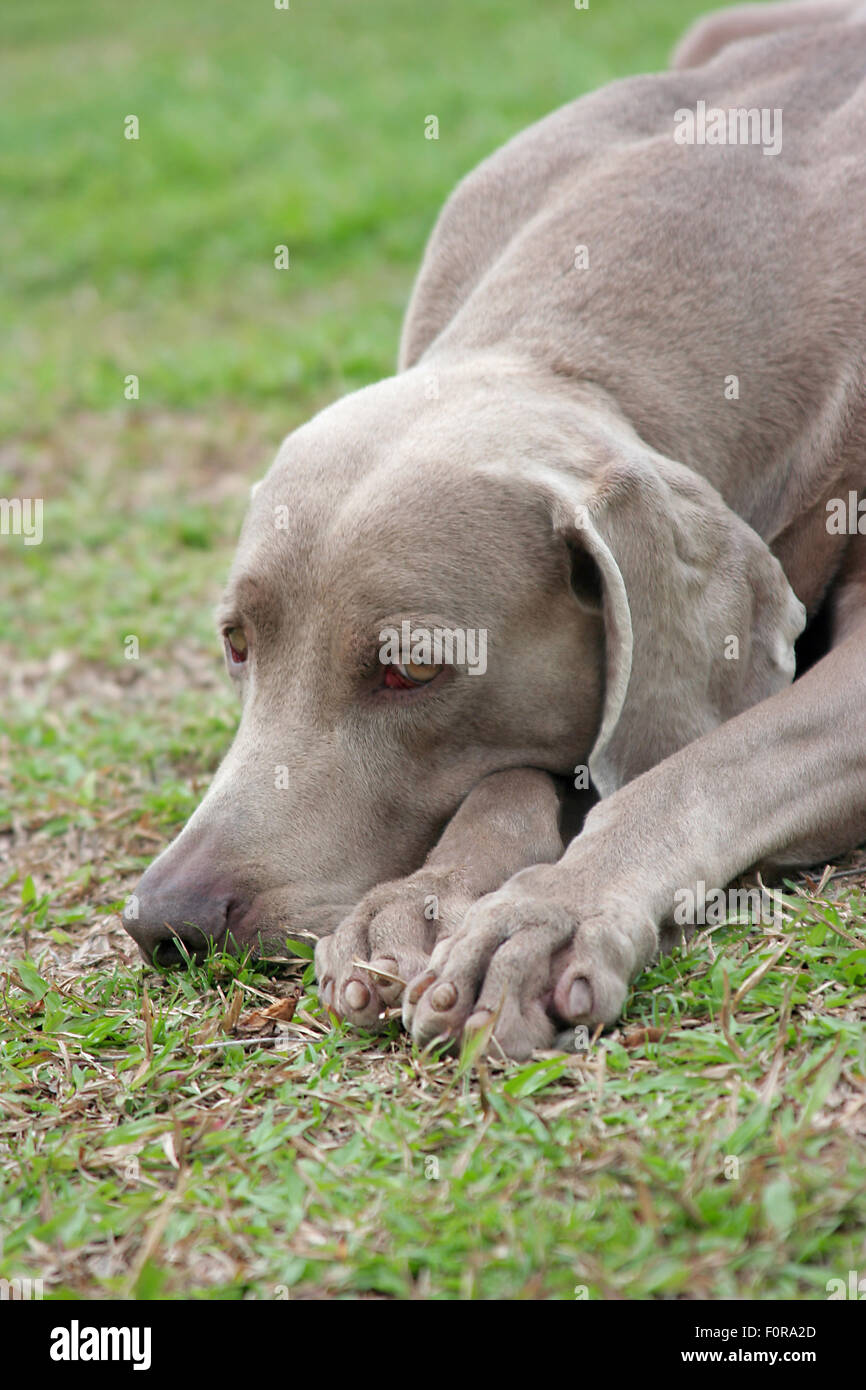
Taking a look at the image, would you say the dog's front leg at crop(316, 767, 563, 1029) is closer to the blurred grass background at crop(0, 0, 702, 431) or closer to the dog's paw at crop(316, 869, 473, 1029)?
the dog's paw at crop(316, 869, 473, 1029)

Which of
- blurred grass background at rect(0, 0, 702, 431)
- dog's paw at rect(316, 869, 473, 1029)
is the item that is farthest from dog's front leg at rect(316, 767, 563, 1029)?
blurred grass background at rect(0, 0, 702, 431)

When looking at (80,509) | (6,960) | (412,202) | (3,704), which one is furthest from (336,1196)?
(412,202)

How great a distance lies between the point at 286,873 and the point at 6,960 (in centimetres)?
77

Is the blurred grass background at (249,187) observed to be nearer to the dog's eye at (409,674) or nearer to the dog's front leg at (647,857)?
the dog's eye at (409,674)

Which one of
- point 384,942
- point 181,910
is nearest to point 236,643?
point 181,910

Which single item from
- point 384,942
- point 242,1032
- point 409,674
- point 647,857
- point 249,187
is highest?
point 249,187

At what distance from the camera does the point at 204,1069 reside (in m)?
2.61

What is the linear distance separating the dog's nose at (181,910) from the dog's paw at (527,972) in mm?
431

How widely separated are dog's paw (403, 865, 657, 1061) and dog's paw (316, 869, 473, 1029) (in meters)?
0.08

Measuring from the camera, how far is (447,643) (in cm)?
288

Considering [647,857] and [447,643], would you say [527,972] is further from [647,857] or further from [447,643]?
[447,643]

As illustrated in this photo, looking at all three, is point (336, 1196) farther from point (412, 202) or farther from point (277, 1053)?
point (412, 202)

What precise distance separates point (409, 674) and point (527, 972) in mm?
687

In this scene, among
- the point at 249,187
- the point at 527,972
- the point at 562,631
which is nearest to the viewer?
the point at 527,972
